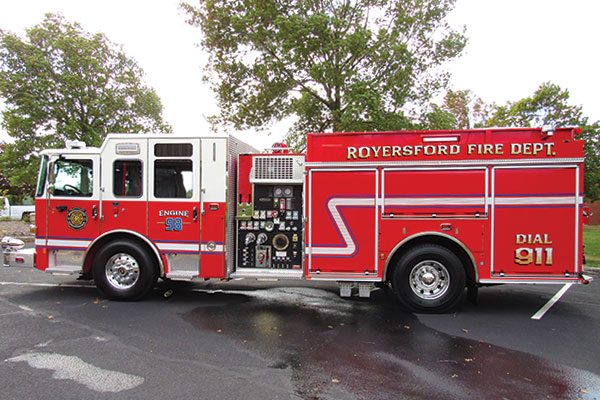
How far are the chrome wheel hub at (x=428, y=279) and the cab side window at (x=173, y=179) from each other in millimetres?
3840

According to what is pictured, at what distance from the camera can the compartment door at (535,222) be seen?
5.62 meters

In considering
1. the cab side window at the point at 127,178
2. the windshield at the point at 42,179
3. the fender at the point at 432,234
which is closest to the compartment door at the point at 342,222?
the fender at the point at 432,234

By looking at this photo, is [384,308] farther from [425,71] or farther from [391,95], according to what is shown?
[425,71]

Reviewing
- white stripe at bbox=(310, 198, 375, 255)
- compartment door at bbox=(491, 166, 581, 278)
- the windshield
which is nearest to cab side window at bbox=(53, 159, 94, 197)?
the windshield

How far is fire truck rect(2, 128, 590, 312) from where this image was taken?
224 inches

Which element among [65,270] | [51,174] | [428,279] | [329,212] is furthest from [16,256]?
[428,279]

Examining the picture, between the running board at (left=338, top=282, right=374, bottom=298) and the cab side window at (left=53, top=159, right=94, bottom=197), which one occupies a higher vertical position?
the cab side window at (left=53, top=159, right=94, bottom=197)

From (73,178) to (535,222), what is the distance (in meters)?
7.48

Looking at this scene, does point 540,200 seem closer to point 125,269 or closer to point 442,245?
point 442,245

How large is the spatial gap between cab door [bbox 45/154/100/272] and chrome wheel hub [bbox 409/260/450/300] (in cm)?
524

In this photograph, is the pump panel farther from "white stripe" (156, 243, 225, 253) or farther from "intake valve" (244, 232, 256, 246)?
"white stripe" (156, 243, 225, 253)

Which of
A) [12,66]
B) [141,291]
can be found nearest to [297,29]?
[141,291]

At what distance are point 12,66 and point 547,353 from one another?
24.0m

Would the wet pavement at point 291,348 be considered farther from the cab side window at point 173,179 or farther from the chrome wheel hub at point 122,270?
the cab side window at point 173,179
